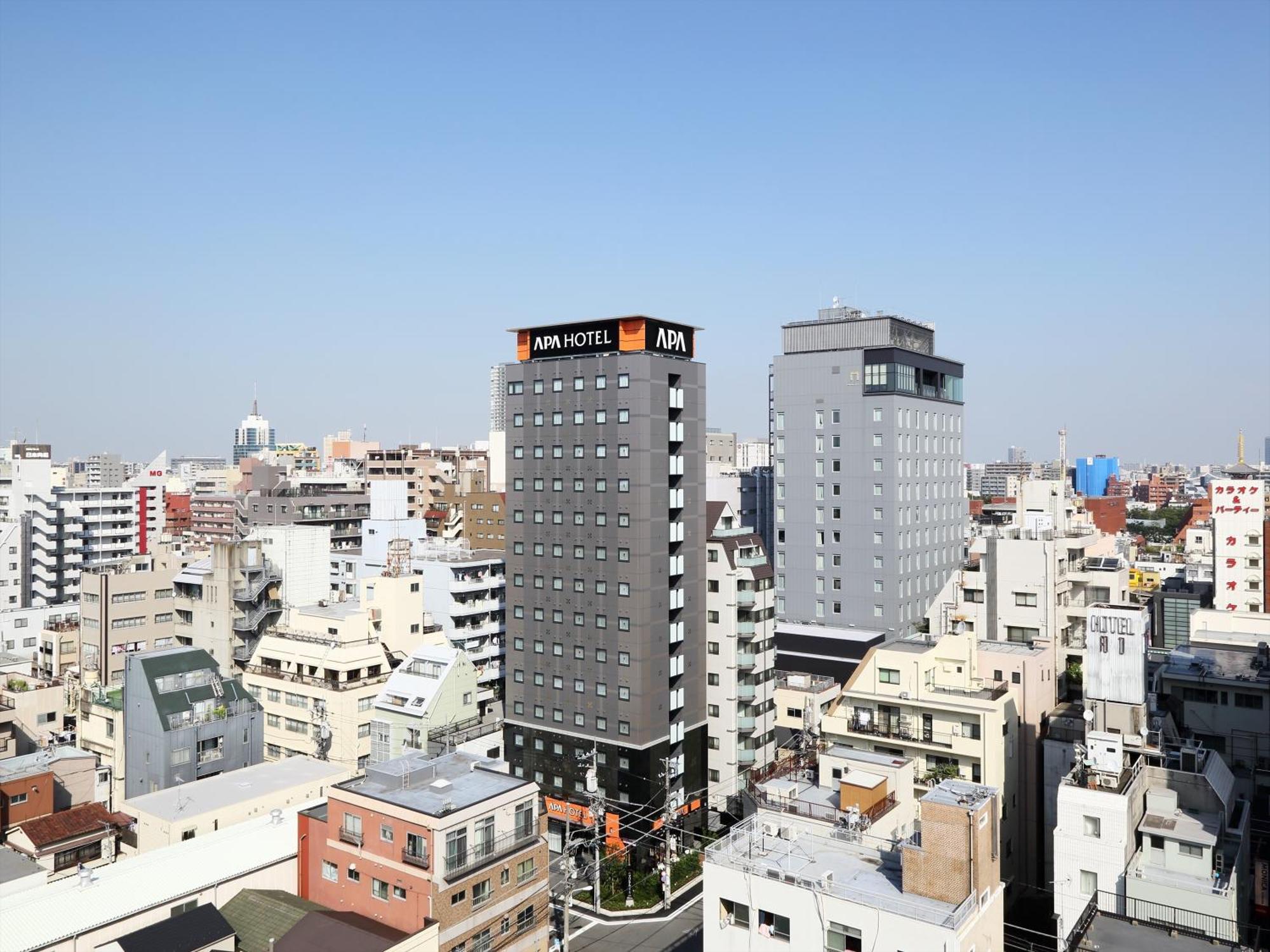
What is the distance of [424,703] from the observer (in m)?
61.2

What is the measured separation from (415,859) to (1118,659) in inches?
1350

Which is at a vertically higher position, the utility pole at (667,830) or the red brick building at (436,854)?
the red brick building at (436,854)

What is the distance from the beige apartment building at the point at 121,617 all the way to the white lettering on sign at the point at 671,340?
51716 millimetres

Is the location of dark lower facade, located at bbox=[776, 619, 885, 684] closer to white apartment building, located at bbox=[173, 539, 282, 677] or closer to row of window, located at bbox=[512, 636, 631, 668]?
row of window, located at bbox=[512, 636, 631, 668]

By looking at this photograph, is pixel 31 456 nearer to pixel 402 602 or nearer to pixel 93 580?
pixel 93 580

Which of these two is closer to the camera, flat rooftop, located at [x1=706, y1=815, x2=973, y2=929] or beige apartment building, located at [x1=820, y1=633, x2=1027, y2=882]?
flat rooftop, located at [x1=706, y1=815, x2=973, y2=929]

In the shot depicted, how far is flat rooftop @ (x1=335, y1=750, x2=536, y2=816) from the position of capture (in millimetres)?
38219

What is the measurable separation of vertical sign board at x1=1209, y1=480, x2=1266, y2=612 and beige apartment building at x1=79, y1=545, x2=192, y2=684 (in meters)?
98.6

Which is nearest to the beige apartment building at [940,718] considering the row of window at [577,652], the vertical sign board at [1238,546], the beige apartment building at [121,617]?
the row of window at [577,652]

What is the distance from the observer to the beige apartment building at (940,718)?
4825cm

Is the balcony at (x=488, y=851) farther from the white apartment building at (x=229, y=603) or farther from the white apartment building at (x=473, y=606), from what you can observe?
the white apartment building at (x=229, y=603)

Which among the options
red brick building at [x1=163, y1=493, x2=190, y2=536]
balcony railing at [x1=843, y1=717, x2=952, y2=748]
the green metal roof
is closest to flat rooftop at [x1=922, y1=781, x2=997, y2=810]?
balcony railing at [x1=843, y1=717, x2=952, y2=748]

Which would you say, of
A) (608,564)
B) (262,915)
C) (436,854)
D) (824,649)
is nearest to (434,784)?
(436,854)

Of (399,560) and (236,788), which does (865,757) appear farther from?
(399,560)
